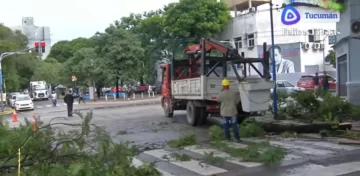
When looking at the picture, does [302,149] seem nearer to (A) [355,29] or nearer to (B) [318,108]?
(A) [355,29]

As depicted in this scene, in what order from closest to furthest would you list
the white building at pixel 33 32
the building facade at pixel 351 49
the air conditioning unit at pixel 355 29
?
the air conditioning unit at pixel 355 29, the building facade at pixel 351 49, the white building at pixel 33 32

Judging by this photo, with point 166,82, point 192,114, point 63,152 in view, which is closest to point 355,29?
point 192,114

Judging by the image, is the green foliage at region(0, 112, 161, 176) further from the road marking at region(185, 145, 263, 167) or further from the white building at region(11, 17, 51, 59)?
the white building at region(11, 17, 51, 59)

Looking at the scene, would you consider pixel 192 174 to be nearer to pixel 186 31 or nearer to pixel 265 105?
pixel 265 105

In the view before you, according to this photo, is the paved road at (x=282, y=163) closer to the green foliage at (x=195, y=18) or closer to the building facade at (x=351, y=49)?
the building facade at (x=351, y=49)

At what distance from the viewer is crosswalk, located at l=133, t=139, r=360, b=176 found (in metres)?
8.23

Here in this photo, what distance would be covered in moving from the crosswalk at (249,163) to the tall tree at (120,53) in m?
36.6

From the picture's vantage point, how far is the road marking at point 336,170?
25.8ft

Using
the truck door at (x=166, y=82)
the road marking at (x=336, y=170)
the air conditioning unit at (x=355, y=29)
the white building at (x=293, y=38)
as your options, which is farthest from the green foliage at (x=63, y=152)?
the white building at (x=293, y=38)

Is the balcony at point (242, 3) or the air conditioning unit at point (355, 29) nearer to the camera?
the air conditioning unit at point (355, 29)

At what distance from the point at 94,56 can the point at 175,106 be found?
30561 millimetres

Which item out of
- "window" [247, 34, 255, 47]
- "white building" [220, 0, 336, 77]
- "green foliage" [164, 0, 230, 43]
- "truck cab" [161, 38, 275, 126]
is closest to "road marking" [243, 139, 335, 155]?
"truck cab" [161, 38, 275, 126]

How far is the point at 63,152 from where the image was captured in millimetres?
6168

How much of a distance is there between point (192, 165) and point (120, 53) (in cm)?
3904
